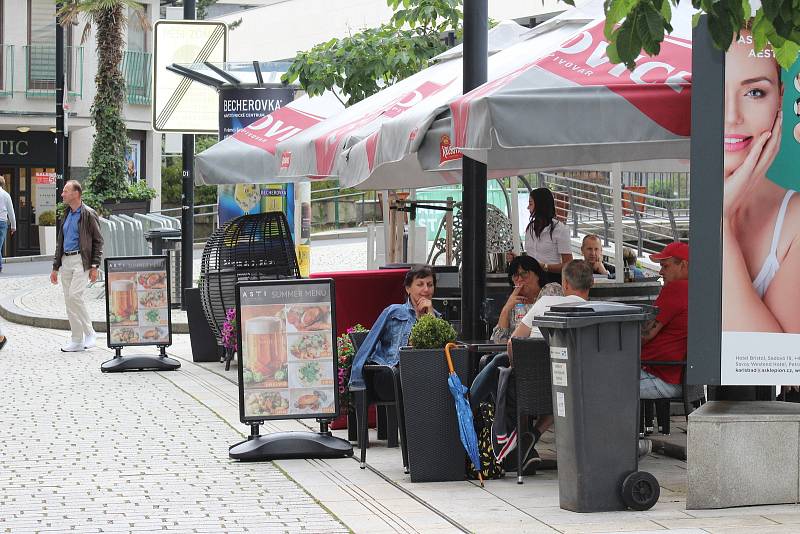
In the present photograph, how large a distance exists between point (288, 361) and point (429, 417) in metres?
1.40

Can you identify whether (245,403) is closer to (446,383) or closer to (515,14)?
(446,383)

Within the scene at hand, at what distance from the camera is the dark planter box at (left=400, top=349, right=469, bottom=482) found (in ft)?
26.9

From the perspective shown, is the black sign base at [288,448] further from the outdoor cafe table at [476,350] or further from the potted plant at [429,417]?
the outdoor cafe table at [476,350]

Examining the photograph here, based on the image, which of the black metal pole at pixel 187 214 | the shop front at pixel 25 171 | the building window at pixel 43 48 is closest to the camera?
the black metal pole at pixel 187 214

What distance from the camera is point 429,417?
8203 millimetres

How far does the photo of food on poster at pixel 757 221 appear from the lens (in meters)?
7.37

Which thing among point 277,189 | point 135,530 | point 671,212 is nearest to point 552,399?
point 135,530

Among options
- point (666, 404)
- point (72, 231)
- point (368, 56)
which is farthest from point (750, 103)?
point (72, 231)

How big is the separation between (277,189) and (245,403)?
857 centimetres

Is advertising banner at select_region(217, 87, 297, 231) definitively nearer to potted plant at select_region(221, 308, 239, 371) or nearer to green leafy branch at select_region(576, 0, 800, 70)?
potted plant at select_region(221, 308, 239, 371)

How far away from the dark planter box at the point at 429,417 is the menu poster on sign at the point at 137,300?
705cm

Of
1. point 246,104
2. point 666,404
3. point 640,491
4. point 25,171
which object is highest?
point 25,171

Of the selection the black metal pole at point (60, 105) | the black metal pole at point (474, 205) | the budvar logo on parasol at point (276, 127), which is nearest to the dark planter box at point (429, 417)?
the black metal pole at point (474, 205)

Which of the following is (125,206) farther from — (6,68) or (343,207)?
(343,207)
